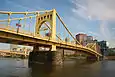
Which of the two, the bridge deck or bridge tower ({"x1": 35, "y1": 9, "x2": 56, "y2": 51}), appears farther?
bridge tower ({"x1": 35, "y1": 9, "x2": 56, "y2": 51})

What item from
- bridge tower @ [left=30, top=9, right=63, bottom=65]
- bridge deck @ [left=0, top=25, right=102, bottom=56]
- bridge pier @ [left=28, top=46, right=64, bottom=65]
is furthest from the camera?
bridge tower @ [left=30, top=9, right=63, bottom=65]

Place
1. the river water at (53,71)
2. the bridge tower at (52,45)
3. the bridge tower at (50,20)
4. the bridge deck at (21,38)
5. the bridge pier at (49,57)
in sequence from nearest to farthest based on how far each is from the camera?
the river water at (53,71), the bridge deck at (21,38), the bridge pier at (49,57), the bridge tower at (52,45), the bridge tower at (50,20)

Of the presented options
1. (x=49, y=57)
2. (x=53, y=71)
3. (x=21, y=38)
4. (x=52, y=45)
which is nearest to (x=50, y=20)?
(x=52, y=45)

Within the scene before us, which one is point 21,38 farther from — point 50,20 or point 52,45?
point 50,20

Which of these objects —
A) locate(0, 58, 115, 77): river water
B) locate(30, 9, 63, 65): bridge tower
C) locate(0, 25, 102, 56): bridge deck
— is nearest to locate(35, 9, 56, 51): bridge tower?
locate(30, 9, 63, 65): bridge tower

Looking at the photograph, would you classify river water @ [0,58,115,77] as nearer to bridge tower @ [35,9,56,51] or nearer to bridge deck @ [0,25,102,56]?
bridge deck @ [0,25,102,56]

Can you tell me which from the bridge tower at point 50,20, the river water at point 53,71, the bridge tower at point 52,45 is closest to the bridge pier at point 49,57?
the bridge tower at point 52,45

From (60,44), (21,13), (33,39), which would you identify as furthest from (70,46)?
(21,13)

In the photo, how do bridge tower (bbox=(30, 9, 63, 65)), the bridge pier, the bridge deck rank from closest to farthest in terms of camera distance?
the bridge deck
the bridge pier
bridge tower (bbox=(30, 9, 63, 65))

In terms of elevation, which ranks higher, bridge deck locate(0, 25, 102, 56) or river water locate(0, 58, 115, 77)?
bridge deck locate(0, 25, 102, 56)

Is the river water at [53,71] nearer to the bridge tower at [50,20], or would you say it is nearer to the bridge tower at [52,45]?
the bridge tower at [52,45]

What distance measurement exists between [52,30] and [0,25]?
78.6ft

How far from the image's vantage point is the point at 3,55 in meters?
186

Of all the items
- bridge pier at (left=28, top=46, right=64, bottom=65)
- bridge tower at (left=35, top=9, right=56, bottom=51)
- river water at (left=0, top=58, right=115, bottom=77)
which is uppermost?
bridge tower at (left=35, top=9, right=56, bottom=51)
